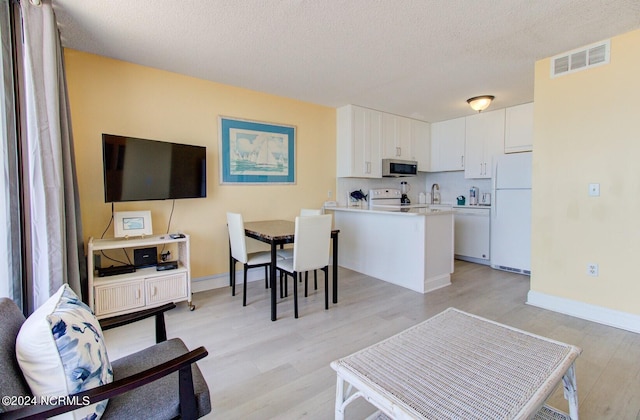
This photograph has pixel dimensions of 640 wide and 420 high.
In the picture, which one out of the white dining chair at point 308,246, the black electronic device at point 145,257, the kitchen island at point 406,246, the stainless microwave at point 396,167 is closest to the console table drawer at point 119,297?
the black electronic device at point 145,257

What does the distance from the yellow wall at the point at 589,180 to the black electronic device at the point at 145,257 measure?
3.84m

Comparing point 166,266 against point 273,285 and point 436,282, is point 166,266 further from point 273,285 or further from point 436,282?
point 436,282

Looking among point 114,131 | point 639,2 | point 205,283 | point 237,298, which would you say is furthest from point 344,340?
point 639,2

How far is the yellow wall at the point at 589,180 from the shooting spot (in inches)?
102

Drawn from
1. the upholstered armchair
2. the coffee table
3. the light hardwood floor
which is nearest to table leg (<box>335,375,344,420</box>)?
the coffee table

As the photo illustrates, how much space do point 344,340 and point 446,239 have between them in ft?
6.54

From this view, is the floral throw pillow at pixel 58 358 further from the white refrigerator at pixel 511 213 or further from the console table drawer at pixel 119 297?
the white refrigerator at pixel 511 213

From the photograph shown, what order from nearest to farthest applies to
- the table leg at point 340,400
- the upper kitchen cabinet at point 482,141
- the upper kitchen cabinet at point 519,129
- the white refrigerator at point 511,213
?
the table leg at point 340,400, the white refrigerator at point 511,213, the upper kitchen cabinet at point 519,129, the upper kitchen cabinet at point 482,141

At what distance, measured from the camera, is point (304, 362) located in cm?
214

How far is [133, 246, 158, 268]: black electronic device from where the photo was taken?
2982mm

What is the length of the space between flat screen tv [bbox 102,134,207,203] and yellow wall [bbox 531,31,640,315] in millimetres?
3515

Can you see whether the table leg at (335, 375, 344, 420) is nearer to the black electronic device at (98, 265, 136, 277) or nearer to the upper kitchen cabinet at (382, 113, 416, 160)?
the black electronic device at (98, 265, 136, 277)

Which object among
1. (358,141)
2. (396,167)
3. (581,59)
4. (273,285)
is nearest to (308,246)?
(273,285)

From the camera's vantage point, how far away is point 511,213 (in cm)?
434
